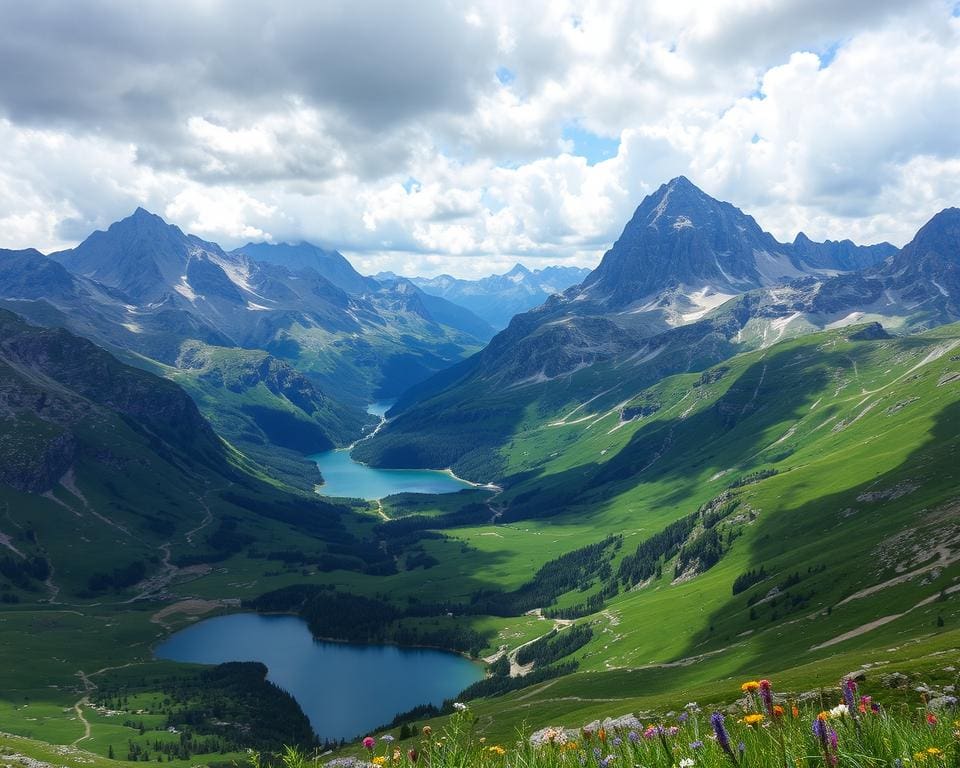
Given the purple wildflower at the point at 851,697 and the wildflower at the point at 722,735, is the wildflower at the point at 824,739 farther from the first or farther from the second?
the purple wildflower at the point at 851,697

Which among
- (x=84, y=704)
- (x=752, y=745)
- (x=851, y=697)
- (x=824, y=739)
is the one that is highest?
(x=824, y=739)

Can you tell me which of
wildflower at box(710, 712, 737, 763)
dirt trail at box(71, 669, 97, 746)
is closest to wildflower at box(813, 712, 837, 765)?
wildflower at box(710, 712, 737, 763)

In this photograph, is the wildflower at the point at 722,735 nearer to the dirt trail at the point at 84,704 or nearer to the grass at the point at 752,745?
the grass at the point at 752,745

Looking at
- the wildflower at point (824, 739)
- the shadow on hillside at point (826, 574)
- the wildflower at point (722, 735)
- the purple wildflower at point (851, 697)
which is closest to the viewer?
the wildflower at point (824, 739)

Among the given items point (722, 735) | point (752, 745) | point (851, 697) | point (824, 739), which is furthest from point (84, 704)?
point (824, 739)

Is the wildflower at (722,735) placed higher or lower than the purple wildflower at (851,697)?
higher

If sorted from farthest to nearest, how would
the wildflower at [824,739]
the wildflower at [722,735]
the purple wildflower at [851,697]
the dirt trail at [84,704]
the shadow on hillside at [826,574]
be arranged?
the dirt trail at [84,704]
the shadow on hillside at [826,574]
the purple wildflower at [851,697]
the wildflower at [722,735]
the wildflower at [824,739]

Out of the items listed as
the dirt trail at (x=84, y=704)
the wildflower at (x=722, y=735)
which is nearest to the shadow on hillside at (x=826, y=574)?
the wildflower at (x=722, y=735)

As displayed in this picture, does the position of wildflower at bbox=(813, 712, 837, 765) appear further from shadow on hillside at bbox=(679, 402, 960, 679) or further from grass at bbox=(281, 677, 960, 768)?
shadow on hillside at bbox=(679, 402, 960, 679)

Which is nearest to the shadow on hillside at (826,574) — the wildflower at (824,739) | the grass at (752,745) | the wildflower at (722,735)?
the grass at (752,745)

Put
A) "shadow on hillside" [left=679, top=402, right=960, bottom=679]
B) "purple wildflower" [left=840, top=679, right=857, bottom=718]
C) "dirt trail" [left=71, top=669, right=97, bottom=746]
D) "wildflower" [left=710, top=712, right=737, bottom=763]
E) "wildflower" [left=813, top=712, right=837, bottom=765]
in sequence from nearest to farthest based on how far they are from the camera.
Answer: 1. "wildflower" [left=813, top=712, right=837, bottom=765]
2. "wildflower" [left=710, top=712, right=737, bottom=763]
3. "purple wildflower" [left=840, top=679, right=857, bottom=718]
4. "shadow on hillside" [left=679, top=402, right=960, bottom=679]
5. "dirt trail" [left=71, top=669, right=97, bottom=746]

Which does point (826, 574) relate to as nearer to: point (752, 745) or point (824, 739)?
point (752, 745)

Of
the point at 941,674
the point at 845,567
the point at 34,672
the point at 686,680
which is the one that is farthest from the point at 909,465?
the point at 34,672

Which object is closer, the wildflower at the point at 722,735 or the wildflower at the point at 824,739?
the wildflower at the point at 824,739
